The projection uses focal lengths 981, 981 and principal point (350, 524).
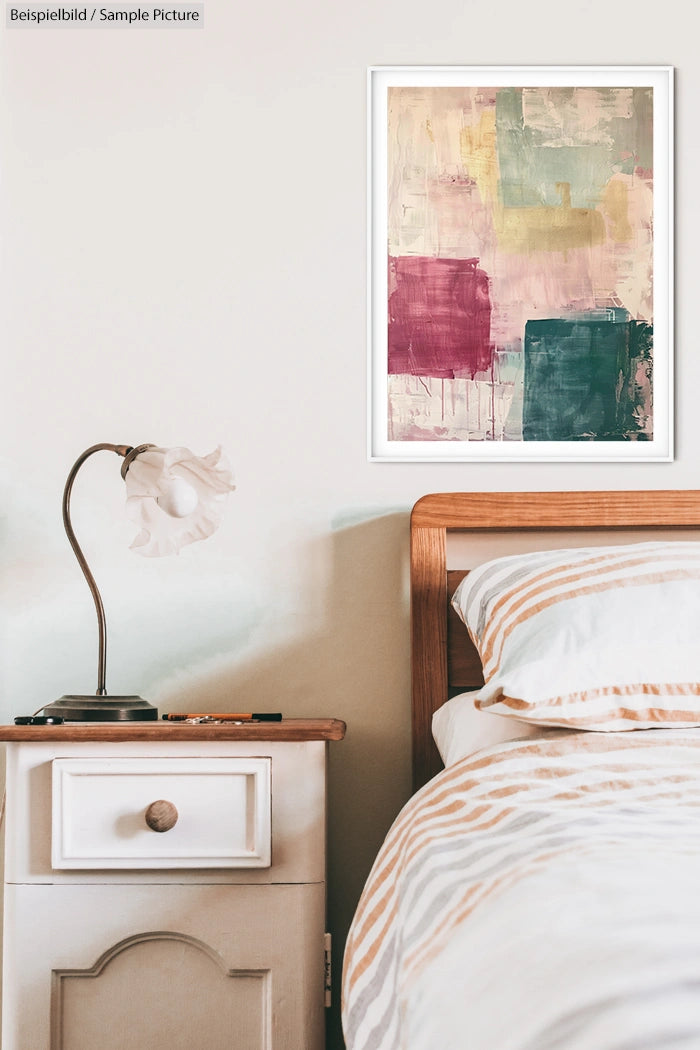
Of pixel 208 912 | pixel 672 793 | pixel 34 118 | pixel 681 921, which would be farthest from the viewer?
pixel 34 118

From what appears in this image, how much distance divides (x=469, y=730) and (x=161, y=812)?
431 mm

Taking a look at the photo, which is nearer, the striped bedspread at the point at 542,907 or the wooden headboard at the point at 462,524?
the striped bedspread at the point at 542,907

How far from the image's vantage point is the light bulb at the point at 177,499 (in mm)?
1456

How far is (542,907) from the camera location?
670 mm

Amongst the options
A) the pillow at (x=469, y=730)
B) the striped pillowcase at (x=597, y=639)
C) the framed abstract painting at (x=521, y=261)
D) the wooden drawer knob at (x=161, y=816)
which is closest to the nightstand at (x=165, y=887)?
the wooden drawer knob at (x=161, y=816)

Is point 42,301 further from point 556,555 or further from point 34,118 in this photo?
point 556,555

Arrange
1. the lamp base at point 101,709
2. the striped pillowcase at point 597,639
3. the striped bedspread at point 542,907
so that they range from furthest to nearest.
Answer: the lamp base at point 101,709 → the striped pillowcase at point 597,639 → the striped bedspread at point 542,907

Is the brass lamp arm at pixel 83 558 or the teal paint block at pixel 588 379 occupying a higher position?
the teal paint block at pixel 588 379

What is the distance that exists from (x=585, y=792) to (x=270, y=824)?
21.0 inches

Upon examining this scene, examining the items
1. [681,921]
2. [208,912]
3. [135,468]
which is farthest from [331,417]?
[681,921]

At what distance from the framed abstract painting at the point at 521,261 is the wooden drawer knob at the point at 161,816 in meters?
0.74

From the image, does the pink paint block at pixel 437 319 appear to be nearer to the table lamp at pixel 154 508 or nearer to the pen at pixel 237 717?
the table lamp at pixel 154 508

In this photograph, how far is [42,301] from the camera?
5.78ft

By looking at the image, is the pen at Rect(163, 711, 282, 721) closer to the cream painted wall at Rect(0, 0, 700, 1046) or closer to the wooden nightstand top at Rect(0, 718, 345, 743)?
the wooden nightstand top at Rect(0, 718, 345, 743)
